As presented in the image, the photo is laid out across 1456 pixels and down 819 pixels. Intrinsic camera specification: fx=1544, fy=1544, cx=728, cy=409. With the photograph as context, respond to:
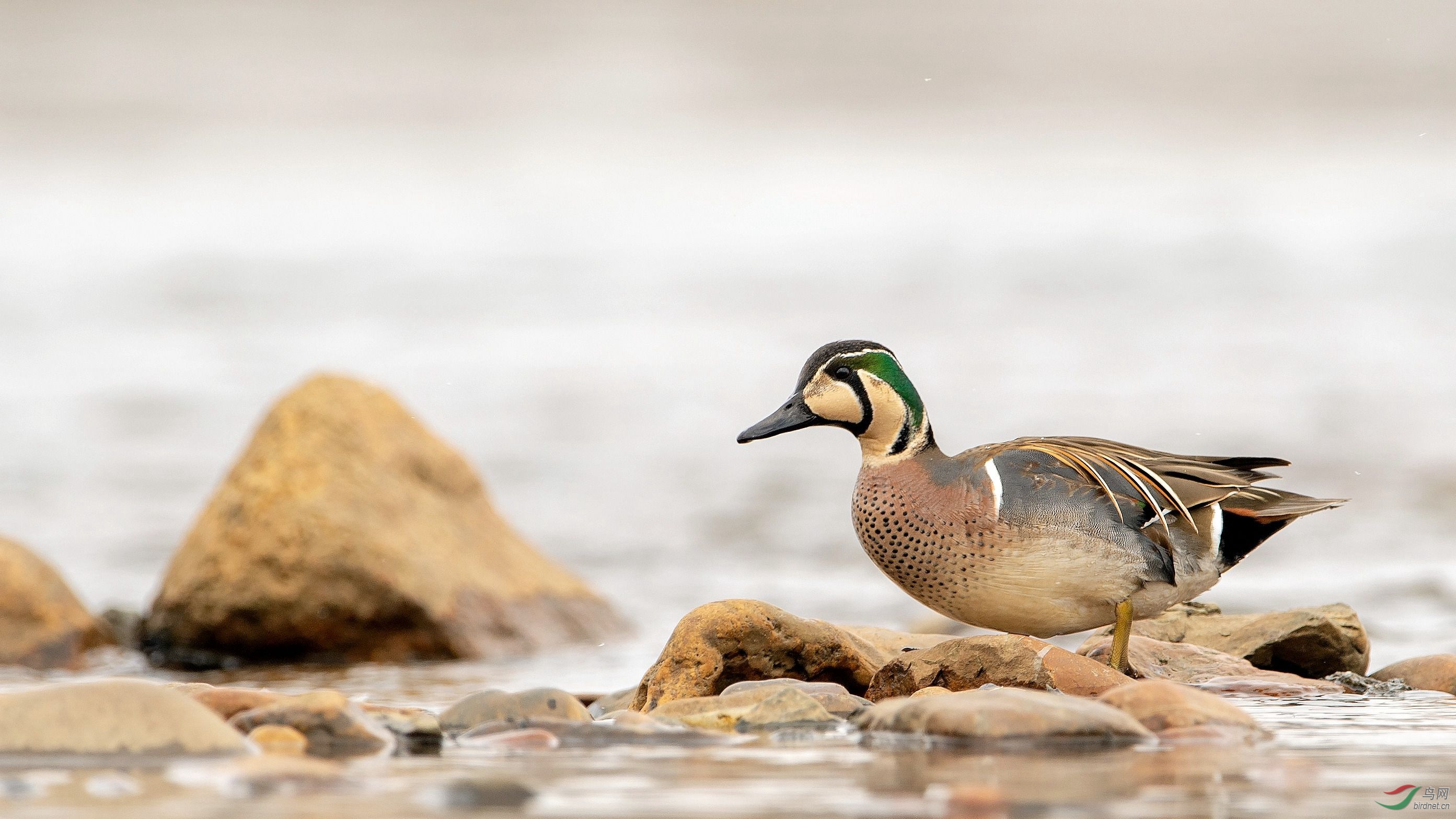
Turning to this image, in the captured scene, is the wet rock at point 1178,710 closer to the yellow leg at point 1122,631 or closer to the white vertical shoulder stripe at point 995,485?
the yellow leg at point 1122,631

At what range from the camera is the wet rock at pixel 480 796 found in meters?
3.55

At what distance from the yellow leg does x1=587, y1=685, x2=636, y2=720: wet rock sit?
1845 millimetres

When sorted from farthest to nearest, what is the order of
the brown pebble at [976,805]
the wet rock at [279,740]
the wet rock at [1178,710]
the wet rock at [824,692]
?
the wet rock at [824,692], the wet rock at [1178,710], the wet rock at [279,740], the brown pebble at [976,805]

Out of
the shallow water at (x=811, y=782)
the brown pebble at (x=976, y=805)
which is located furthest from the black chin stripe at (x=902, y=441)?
the brown pebble at (x=976, y=805)

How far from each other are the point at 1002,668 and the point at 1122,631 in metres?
0.68

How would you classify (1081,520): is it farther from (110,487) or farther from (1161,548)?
(110,487)

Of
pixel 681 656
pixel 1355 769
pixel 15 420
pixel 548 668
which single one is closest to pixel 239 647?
pixel 548 668

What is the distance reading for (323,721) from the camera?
15.1 ft

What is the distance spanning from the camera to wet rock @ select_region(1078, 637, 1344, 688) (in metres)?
6.06

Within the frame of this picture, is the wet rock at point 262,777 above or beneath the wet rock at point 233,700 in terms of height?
beneath

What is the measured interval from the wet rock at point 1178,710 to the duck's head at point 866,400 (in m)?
1.62

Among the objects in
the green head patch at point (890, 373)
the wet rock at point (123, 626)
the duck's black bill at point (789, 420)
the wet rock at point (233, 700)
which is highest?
the green head patch at point (890, 373)

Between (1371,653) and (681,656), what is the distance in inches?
174

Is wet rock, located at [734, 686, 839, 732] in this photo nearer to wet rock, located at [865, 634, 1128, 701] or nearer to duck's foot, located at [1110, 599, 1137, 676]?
wet rock, located at [865, 634, 1128, 701]
